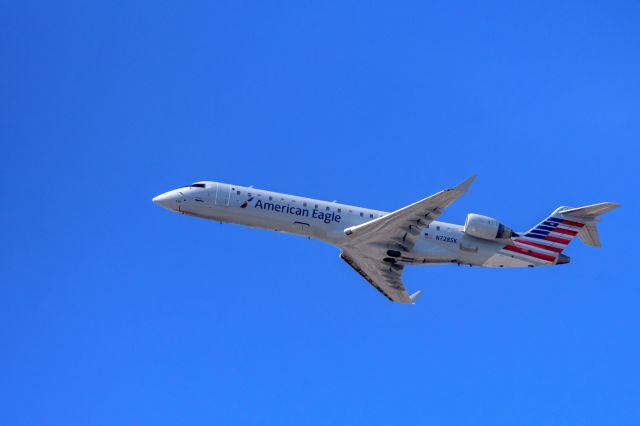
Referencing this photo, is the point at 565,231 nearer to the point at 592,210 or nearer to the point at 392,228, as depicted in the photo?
the point at 592,210

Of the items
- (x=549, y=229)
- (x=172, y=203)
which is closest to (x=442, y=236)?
(x=549, y=229)

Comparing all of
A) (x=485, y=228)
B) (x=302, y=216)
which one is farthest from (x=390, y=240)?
(x=485, y=228)

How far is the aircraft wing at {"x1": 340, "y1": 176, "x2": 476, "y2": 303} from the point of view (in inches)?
1858

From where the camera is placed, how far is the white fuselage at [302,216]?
1940 inches

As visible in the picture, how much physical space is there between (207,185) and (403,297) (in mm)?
12890

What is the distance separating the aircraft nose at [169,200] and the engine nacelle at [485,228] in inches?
597

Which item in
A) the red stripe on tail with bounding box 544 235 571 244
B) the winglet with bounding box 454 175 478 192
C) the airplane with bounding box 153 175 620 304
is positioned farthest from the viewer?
the red stripe on tail with bounding box 544 235 571 244

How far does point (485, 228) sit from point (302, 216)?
31.2 feet

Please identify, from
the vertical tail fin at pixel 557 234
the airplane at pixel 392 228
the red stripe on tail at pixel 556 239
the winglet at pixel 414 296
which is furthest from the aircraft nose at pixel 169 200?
the red stripe on tail at pixel 556 239

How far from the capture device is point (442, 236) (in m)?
50.2

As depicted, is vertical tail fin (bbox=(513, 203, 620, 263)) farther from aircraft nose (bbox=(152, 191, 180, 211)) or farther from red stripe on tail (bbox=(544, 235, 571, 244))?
aircraft nose (bbox=(152, 191, 180, 211))

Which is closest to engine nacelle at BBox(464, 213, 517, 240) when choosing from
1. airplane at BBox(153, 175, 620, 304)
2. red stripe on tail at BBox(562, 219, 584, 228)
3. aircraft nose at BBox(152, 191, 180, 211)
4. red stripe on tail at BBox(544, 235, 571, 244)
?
airplane at BBox(153, 175, 620, 304)

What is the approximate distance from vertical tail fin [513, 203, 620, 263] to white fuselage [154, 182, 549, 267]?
1844mm

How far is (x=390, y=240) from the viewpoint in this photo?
49594 mm
